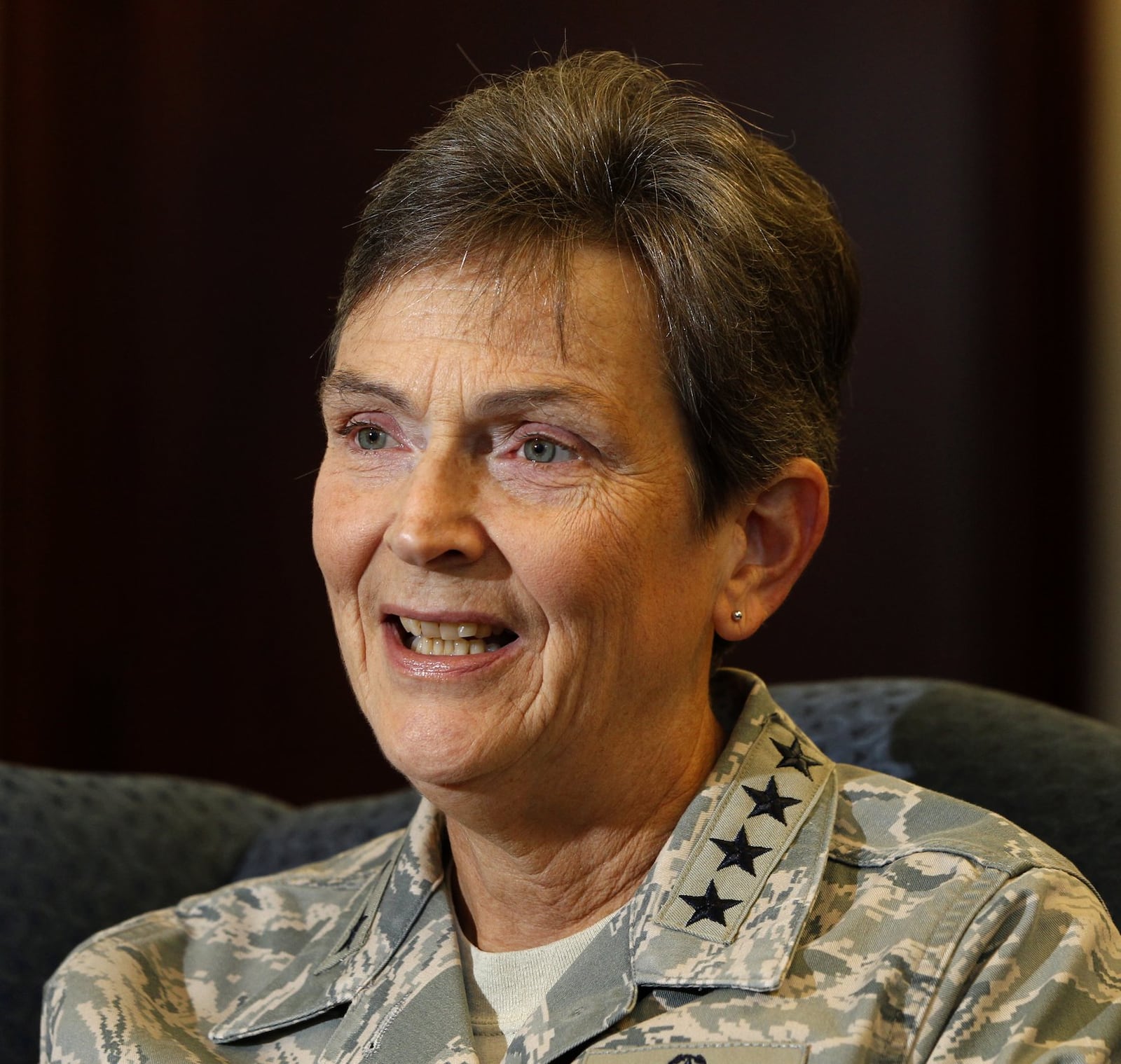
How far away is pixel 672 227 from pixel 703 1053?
75 cm

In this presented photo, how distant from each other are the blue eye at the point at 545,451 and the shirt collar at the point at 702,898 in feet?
1.14

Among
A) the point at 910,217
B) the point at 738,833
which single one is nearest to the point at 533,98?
the point at 738,833

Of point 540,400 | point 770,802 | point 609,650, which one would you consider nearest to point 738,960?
point 770,802

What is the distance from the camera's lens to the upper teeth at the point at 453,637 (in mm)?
1374

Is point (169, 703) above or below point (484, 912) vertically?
below

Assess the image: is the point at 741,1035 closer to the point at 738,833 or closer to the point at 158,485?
the point at 738,833

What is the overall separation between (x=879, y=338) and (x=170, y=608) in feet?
5.19

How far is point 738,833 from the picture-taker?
1409mm

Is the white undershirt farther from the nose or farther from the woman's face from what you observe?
the nose

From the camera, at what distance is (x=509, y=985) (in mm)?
1453

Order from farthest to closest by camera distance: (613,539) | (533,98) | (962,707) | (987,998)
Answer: (962,707) < (533,98) < (613,539) < (987,998)

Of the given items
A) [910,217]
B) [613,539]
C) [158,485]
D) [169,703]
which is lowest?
[169,703]

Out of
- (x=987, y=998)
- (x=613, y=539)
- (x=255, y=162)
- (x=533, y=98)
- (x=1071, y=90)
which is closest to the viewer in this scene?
(x=987, y=998)

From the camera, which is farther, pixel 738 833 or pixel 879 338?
pixel 879 338
